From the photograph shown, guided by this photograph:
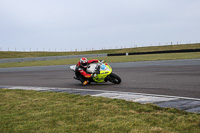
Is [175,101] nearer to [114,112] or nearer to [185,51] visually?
[114,112]

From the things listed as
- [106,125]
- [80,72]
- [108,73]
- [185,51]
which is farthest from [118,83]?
[185,51]

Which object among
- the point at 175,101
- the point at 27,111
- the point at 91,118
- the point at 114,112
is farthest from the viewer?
the point at 175,101

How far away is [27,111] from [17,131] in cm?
160

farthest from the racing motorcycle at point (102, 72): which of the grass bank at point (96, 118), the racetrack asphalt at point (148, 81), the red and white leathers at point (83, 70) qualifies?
the grass bank at point (96, 118)

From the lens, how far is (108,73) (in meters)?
10.7

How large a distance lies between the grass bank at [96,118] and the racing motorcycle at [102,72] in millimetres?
4450

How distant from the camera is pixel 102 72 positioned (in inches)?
422

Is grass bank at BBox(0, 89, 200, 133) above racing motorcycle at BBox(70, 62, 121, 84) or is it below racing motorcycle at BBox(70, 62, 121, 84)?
below

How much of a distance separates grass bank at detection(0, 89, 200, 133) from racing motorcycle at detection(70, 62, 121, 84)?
445 centimetres

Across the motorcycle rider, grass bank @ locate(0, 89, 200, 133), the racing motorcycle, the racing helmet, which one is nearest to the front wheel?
the racing motorcycle

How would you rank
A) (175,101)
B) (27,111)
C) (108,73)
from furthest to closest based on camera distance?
(108,73)
(175,101)
(27,111)

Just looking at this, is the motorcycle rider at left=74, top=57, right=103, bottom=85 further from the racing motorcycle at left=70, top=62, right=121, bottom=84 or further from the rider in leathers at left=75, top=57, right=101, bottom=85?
the racing motorcycle at left=70, top=62, right=121, bottom=84

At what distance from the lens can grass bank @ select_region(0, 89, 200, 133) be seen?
13.0ft

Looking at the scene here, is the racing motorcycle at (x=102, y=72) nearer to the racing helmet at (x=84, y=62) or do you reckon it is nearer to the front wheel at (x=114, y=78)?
the front wheel at (x=114, y=78)
